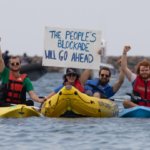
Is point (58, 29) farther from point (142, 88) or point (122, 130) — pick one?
point (122, 130)

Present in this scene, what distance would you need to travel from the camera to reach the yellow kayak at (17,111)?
327 inches

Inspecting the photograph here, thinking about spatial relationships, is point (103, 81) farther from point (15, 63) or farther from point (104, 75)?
point (15, 63)

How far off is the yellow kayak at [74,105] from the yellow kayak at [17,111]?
0.35m

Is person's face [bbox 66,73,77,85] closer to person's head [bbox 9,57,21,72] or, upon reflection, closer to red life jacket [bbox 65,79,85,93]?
red life jacket [bbox 65,79,85,93]

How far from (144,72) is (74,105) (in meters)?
1.74

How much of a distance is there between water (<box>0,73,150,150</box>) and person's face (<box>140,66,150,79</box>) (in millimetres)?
938

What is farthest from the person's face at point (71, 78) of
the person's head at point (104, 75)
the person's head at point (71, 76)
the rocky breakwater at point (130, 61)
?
the rocky breakwater at point (130, 61)

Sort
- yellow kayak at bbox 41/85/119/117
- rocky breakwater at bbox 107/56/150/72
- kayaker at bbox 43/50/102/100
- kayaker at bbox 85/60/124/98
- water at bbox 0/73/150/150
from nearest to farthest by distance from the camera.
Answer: water at bbox 0/73/150/150 → yellow kayak at bbox 41/85/119/117 → kayaker at bbox 43/50/102/100 → kayaker at bbox 85/60/124/98 → rocky breakwater at bbox 107/56/150/72

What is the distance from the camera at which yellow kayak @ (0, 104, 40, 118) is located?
8305 millimetres

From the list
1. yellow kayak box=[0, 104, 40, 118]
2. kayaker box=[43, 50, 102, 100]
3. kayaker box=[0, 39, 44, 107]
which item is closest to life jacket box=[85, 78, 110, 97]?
kayaker box=[43, 50, 102, 100]

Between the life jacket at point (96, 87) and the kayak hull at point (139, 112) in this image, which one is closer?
the kayak hull at point (139, 112)

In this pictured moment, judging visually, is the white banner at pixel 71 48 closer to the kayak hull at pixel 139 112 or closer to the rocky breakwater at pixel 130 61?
the kayak hull at pixel 139 112

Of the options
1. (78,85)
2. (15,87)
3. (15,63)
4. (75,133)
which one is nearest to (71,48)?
(78,85)

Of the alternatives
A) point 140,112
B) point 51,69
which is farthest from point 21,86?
point 51,69
